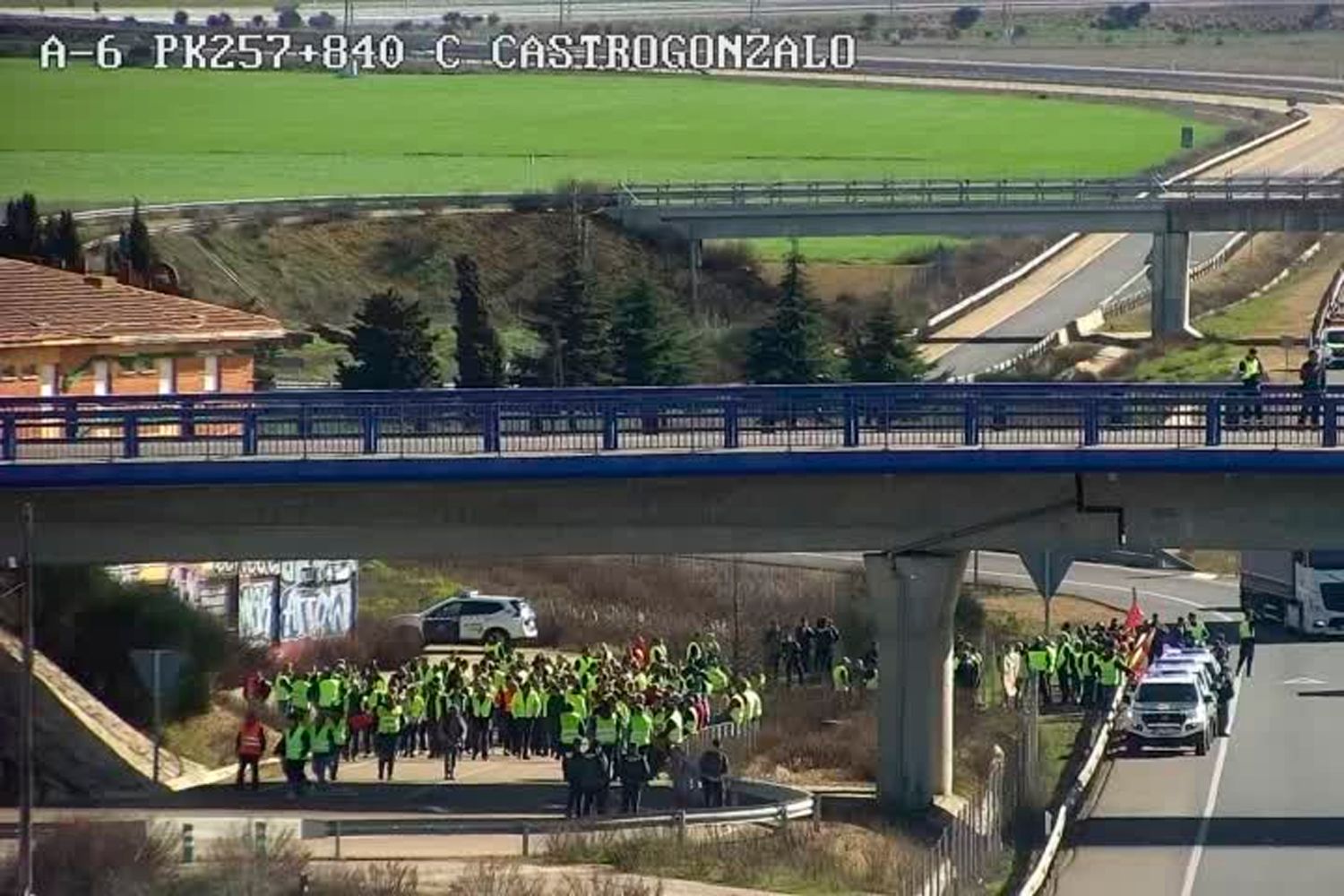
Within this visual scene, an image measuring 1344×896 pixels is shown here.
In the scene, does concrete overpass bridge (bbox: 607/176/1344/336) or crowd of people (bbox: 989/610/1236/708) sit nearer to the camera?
crowd of people (bbox: 989/610/1236/708)

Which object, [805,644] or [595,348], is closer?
[805,644]

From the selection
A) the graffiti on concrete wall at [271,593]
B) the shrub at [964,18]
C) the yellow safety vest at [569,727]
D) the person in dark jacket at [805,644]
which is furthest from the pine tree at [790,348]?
the shrub at [964,18]

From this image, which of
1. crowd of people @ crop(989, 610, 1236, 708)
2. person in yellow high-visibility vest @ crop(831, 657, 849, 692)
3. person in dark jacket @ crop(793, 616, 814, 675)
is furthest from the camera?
person in dark jacket @ crop(793, 616, 814, 675)

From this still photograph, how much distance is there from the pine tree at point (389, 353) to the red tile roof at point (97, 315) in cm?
823

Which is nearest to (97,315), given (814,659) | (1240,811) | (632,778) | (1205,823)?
(814,659)

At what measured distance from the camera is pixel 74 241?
73.6 m

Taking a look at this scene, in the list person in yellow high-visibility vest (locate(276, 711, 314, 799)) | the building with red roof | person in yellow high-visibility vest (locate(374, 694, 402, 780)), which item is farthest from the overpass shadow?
the building with red roof

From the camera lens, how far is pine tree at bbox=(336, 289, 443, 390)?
2758 inches

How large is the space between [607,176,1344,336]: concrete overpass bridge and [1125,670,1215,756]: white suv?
42.3 metres

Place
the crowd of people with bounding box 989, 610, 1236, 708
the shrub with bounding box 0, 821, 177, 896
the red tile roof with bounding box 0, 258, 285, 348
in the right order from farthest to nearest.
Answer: the red tile roof with bounding box 0, 258, 285, 348 < the crowd of people with bounding box 989, 610, 1236, 708 < the shrub with bounding box 0, 821, 177, 896

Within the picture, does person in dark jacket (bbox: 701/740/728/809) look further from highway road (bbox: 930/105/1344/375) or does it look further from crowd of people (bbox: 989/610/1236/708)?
highway road (bbox: 930/105/1344/375)

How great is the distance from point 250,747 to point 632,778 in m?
4.21

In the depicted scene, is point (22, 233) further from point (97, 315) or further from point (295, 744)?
point (295, 744)

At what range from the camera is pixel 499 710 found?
43.8 m
